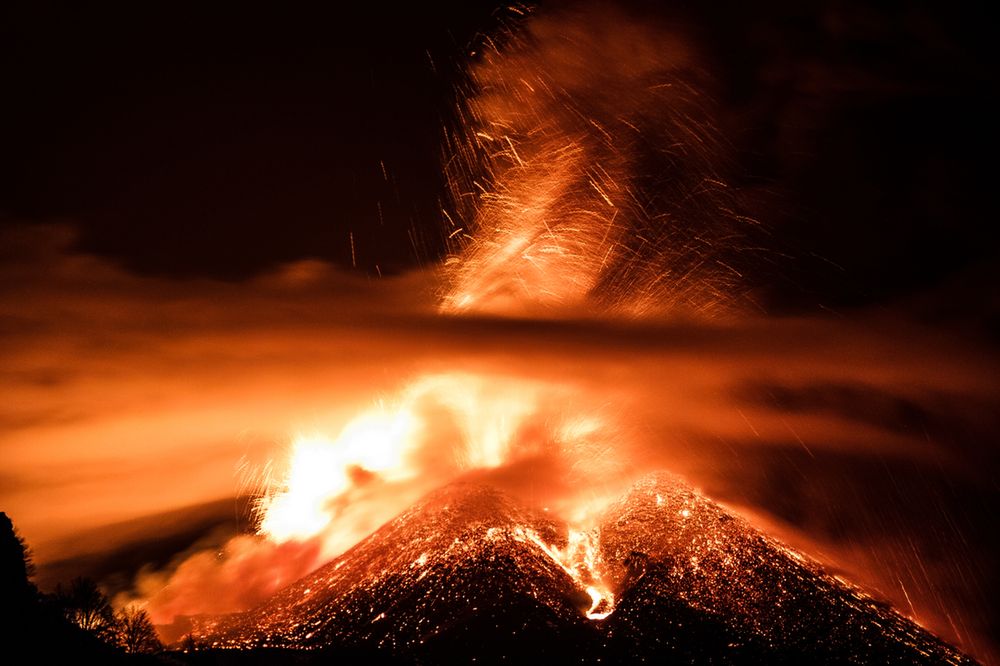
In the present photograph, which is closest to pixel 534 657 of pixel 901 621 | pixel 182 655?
pixel 182 655

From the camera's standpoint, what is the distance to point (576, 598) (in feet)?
294

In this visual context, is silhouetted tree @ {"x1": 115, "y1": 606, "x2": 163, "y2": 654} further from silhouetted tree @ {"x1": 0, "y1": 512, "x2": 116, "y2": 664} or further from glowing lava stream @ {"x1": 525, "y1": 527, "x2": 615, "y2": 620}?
glowing lava stream @ {"x1": 525, "y1": 527, "x2": 615, "y2": 620}

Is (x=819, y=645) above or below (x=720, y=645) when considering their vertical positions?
below

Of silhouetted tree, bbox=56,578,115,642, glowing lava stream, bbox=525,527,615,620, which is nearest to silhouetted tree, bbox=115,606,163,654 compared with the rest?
silhouetted tree, bbox=56,578,115,642

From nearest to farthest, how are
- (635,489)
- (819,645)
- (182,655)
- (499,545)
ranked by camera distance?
(182,655), (819,645), (499,545), (635,489)

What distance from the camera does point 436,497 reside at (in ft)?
368

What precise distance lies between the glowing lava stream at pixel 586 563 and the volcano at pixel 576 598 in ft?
1.84

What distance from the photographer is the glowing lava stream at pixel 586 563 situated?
90562 millimetres

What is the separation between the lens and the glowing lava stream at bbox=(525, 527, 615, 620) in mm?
90562

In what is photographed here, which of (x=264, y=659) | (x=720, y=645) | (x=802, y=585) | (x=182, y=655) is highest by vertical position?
(x=182, y=655)

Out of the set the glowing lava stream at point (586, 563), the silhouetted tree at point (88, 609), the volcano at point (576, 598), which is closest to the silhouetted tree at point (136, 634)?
the silhouetted tree at point (88, 609)

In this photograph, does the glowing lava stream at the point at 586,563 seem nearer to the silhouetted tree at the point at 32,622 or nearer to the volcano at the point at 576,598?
the volcano at the point at 576,598

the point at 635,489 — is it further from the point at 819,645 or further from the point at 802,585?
the point at 819,645

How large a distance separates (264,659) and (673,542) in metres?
84.9
